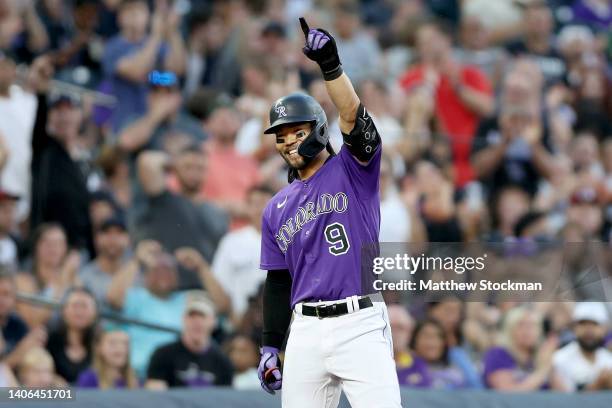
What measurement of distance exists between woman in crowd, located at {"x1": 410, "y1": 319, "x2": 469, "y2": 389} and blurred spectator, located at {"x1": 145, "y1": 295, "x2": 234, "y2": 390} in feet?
4.12

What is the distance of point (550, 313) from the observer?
7211 mm

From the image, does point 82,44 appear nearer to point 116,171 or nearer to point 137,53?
point 137,53

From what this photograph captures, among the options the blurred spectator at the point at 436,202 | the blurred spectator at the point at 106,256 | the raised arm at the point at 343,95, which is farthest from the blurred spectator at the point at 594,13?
the raised arm at the point at 343,95

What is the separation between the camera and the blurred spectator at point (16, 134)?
7168 millimetres

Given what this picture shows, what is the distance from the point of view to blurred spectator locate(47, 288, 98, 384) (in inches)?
257

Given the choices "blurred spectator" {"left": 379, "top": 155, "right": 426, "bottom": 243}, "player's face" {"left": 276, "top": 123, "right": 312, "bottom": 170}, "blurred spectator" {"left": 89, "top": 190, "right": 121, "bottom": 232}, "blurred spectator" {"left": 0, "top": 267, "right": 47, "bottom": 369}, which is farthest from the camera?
"blurred spectator" {"left": 379, "top": 155, "right": 426, "bottom": 243}

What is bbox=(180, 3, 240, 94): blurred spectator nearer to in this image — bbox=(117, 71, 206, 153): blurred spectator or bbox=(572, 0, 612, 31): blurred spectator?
bbox=(117, 71, 206, 153): blurred spectator

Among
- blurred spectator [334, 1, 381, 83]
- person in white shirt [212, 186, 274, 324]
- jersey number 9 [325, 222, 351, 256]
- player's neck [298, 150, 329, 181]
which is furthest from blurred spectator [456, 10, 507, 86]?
jersey number 9 [325, 222, 351, 256]

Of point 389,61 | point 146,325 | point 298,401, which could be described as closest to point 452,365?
point 146,325

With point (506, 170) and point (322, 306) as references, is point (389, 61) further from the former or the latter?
point (322, 306)

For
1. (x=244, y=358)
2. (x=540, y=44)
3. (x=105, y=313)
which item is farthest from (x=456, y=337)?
(x=540, y=44)

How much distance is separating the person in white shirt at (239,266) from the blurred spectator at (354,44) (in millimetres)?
2807

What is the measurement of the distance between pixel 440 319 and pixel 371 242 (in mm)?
2823

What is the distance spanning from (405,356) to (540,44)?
15.2 ft
